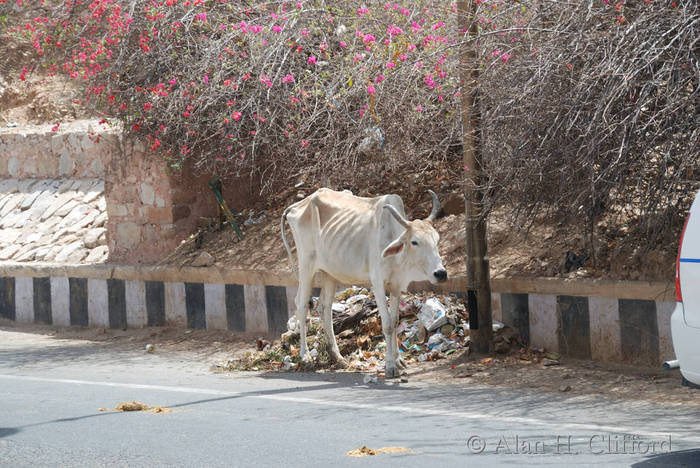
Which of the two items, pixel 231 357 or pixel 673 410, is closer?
pixel 673 410

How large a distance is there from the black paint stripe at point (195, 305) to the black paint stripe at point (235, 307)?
16.7 inches

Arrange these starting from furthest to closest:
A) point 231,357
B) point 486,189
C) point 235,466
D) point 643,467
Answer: point 231,357, point 486,189, point 235,466, point 643,467

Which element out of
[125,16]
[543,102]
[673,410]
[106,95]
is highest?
[125,16]

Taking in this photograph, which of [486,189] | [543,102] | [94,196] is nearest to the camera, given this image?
[543,102]

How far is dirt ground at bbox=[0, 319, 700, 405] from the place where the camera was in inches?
312

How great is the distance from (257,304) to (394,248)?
326 centimetres

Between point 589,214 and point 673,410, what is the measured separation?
Result: 7.32ft

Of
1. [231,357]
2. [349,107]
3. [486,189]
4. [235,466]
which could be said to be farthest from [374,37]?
[235,466]

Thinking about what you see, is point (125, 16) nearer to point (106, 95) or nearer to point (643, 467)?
point (106, 95)

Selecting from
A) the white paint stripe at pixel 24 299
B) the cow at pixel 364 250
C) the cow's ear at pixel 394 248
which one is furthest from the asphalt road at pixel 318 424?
the white paint stripe at pixel 24 299

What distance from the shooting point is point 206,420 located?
7.21m

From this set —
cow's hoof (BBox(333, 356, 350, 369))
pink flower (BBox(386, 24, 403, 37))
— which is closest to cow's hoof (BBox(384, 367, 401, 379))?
cow's hoof (BBox(333, 356, 350, 369))

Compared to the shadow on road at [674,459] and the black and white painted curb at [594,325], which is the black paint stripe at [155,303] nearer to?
the black and white painted curb at [594,325]

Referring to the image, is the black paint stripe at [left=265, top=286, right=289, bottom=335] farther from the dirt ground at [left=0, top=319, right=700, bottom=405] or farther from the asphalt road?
the asphalt road
